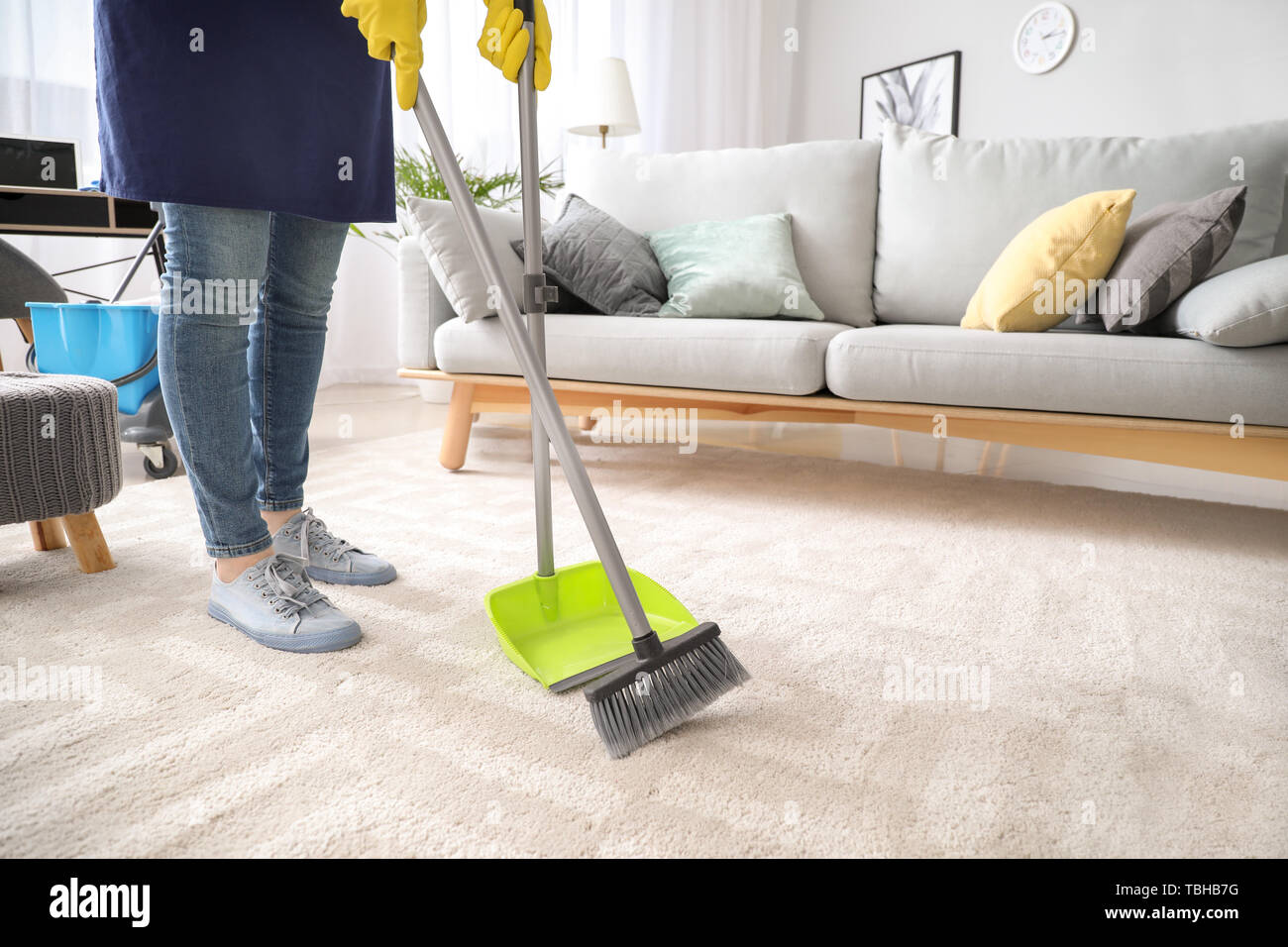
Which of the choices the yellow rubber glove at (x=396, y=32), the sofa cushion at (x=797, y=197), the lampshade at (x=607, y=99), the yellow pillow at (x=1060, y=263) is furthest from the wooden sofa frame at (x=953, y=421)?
the lampshade at (x=607, y=99)

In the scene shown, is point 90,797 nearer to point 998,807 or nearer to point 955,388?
point 998,807

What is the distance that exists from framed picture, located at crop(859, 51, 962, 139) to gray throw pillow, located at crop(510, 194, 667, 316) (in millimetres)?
2317

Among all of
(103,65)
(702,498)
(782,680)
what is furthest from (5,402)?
(702,498)

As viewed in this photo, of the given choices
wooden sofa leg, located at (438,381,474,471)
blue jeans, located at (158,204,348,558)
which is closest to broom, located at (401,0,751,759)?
blue jeans, located at (158,204,348,558)

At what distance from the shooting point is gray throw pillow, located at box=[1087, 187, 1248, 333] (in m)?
1.58

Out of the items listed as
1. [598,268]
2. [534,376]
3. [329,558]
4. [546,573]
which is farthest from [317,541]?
[598,268]

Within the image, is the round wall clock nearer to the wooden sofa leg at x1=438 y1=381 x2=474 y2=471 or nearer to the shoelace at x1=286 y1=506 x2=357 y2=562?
the wooden sofa leg at x1=438 y1=381 x2=474 y2=471

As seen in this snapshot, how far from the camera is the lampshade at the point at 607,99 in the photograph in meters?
3.54

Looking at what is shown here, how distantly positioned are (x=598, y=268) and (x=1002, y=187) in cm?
→ 107

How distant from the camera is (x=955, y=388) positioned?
1.62m

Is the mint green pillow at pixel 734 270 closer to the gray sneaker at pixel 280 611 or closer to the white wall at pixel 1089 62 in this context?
the gray sneaker at pixel 280 611

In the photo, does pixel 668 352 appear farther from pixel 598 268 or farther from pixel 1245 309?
pixel 1245 309

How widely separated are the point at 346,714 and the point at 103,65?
30.7 inches

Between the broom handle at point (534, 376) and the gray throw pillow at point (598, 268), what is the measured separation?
1110mm
